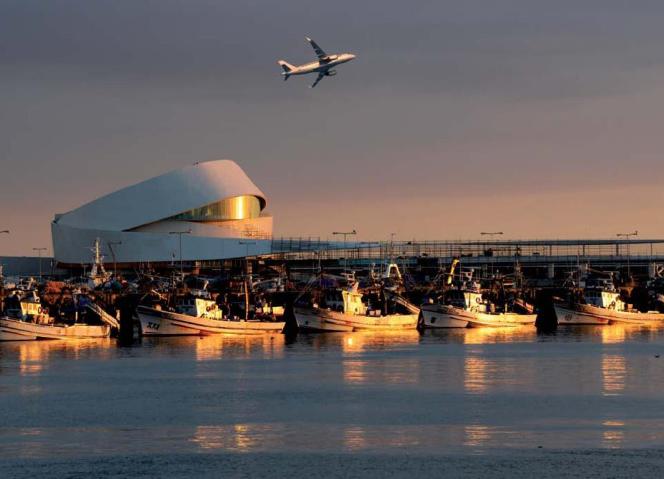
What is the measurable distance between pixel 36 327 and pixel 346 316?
73.1 ft

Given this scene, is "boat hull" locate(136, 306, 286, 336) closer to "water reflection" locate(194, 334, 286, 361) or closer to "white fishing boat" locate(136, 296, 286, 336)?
"white fishing boat" locate(136, 296, 286, 336)

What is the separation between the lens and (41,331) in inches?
3349

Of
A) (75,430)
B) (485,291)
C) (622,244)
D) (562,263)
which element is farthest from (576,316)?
(75,430)

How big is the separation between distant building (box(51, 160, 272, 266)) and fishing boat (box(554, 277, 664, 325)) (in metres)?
48.6

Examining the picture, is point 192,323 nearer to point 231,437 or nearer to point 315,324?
point 315,324

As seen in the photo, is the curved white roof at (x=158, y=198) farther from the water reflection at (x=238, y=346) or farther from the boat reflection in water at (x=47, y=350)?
the boat reflection in water at (x=47, y=350)

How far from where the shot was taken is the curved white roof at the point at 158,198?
497ft

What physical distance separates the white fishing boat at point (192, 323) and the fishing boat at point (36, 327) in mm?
2783

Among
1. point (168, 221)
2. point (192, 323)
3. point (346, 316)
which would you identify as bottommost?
point (192, 323)

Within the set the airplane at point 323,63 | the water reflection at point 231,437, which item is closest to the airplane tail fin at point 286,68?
the airplane at point 323,63

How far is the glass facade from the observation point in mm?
154500

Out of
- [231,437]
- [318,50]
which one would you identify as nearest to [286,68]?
[318,50]

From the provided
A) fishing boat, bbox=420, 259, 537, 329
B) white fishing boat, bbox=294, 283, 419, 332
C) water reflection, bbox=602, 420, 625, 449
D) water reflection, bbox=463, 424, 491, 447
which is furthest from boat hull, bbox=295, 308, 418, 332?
water reflection, bbox=602, 420, 625, 449

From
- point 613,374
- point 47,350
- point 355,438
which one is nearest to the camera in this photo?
point 355,438
